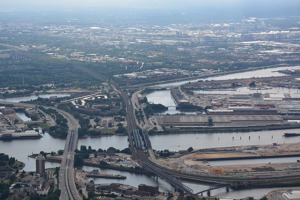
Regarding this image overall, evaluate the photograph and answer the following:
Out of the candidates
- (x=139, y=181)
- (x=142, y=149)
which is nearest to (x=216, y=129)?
(x=142, y=149)

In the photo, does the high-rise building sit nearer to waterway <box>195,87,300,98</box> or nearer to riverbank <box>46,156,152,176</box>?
riverbank <box>46,156,152,176</box>

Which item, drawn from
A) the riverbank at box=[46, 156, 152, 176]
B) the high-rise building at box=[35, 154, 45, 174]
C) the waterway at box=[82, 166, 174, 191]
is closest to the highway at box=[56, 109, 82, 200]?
the riverbank at box=[46, 156, 152, 176]

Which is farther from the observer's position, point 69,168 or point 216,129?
point 216,129

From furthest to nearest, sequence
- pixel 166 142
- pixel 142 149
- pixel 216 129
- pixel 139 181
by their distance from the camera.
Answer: pixel 216 129
pixel 166 142
pixel 142 149
pixel 139 181

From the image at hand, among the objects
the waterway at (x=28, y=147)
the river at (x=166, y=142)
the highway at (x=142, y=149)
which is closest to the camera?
the highway at (x=142, y=149)

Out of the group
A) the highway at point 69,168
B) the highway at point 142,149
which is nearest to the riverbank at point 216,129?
the highway at point 142,149

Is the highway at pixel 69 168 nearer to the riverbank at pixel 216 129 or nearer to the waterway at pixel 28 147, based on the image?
the waterway at pixel 28 147

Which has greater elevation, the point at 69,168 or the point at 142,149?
the point at 142,149

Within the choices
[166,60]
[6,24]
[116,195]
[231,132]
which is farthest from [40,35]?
[116,195]

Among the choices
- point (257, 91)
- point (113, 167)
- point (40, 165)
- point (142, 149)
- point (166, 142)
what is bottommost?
point (113, 167)

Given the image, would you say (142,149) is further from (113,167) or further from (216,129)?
(216,129)

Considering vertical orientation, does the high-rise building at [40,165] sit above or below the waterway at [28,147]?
below

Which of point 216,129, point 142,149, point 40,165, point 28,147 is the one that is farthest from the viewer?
point 216,129
